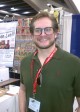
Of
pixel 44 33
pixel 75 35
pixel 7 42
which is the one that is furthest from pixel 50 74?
pixel 7 42

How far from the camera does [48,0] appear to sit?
7.26 m

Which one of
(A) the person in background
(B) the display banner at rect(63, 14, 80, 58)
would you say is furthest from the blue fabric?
(A) the person in background

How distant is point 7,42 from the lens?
279 centimetres

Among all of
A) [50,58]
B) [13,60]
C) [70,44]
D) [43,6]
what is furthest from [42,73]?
[43,6]

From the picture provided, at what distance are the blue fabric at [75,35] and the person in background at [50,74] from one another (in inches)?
32.3

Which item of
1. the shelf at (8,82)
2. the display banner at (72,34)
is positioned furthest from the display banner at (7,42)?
the display banner at (72,34)

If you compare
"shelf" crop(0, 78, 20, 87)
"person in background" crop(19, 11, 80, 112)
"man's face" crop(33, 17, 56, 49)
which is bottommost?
"shelf" crop(0, 78, 20, 87)

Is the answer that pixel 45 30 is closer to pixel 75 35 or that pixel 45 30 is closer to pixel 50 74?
pixel 50 74

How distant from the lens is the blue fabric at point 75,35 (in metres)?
2.25

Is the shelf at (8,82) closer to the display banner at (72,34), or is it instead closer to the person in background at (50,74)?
the display banner at (72,34)

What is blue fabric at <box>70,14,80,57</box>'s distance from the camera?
2246 mm

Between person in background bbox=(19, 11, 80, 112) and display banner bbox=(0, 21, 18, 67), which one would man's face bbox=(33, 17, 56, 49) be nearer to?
person in background bbox=(19, 11, 80, 112)

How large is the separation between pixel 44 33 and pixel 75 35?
0.95 metres

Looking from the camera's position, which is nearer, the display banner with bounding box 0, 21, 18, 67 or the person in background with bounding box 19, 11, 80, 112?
the person in background with bounding box 19, 11, 80, 112
